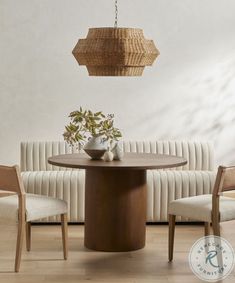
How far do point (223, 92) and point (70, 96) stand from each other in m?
1.58

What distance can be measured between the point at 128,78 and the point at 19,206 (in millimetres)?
2893

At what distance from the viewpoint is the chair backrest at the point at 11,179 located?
5.42 m

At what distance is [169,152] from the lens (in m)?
7.49

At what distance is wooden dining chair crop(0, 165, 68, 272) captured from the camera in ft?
17.8

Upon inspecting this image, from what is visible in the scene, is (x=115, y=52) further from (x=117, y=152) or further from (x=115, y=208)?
(x=115, y=208)

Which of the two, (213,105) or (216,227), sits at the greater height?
(213,105)

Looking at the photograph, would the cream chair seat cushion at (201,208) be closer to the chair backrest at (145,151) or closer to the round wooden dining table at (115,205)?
the round wooden dining table at (115,205)

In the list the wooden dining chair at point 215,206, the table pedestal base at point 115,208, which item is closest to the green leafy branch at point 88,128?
the table pedestal base at point 115,208

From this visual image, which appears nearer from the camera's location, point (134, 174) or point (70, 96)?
point (134, 174)

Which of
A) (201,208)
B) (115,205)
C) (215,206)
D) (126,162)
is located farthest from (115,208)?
(215,206)

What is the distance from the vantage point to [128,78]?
801 cm

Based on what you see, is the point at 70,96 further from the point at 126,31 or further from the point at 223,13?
the point at 126,31

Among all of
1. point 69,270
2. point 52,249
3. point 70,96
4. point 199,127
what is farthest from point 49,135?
point 69,270

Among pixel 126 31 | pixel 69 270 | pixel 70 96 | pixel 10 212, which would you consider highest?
pixel 126 31
